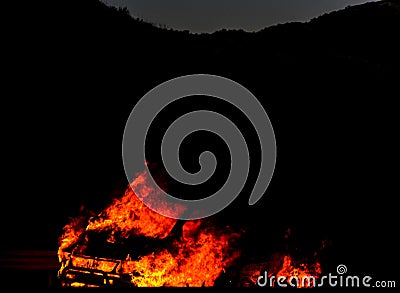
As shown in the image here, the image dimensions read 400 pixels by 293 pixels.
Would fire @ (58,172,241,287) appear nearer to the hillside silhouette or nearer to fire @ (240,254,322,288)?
the hillside silhouette

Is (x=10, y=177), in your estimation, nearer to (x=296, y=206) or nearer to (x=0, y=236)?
(x=0, y=236)

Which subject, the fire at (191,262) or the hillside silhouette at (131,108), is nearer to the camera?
the fire at (191,262)

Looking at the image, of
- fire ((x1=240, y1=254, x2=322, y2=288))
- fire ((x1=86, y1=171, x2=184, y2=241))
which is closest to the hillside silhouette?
fire ((x1=86, y1=171, x2=184, y2=241))

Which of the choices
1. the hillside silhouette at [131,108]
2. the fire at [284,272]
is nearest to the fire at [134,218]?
the hillside silhouette at [131,108]

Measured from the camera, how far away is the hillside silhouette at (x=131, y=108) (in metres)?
9.83

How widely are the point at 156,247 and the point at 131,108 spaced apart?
3.05 m

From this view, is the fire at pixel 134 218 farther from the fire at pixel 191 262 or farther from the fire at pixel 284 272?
the fire at pixel 284 272

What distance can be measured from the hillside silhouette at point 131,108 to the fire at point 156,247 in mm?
362

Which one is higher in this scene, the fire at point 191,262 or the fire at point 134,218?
the fire at point 134,218

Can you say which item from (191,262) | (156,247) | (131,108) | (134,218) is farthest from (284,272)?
(131,108)

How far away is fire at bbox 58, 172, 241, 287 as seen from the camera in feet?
29.7

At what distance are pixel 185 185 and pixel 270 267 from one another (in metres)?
2.35

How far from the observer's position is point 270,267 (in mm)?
9656

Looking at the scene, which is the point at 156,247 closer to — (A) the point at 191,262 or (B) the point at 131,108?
(A) the point at 191,262
